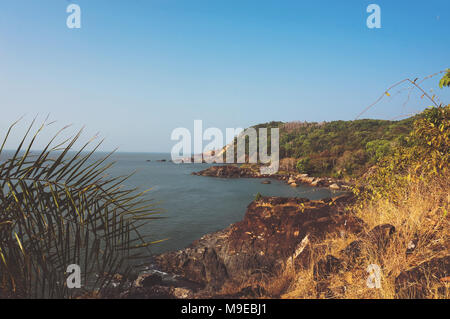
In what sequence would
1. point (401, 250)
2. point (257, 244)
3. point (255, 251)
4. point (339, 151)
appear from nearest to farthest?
1. point (401, 250)
2. point (255, 251)
3. point (257, 244)
4. point (339, 151)

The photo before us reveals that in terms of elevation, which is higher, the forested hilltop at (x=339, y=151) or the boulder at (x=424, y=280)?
the forested hilltop at (x=339, y=151)

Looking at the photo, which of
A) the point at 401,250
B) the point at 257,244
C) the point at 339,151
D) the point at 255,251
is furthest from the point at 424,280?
the point at 339,151

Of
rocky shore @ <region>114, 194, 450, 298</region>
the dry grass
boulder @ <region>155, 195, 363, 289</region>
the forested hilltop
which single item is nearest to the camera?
the dry grass

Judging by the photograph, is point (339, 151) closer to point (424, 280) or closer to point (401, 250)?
point (401, 250)

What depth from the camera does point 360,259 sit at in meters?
3.52

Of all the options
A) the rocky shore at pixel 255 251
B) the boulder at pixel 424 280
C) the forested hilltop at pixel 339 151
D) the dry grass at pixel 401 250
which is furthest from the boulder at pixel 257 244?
the forested hilltop at pixel 339 151

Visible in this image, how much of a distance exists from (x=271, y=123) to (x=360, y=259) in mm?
127894

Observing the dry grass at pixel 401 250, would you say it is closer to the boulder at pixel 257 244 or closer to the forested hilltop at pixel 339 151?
the boulder at pixel 257 244

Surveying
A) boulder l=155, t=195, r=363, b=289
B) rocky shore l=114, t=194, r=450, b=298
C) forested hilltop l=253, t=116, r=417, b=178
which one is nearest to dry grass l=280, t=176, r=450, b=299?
rocky shore l=114, t=194, r=450, b=298

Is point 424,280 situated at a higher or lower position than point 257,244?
higher

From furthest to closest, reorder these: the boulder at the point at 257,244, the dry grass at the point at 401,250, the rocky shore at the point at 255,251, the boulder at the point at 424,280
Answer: the boulder at the point at 257,244
the rocky shore at the point at 255,251
the dry grass at the point at 401,250
the boulder at the point at 424,280

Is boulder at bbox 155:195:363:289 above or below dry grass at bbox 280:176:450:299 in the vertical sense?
below

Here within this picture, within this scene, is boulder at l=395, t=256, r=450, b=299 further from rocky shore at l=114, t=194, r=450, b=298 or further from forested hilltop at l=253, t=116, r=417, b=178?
forested hilltop at l=253, t=116, r=417, b=178
